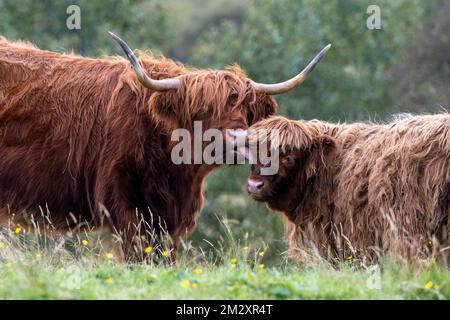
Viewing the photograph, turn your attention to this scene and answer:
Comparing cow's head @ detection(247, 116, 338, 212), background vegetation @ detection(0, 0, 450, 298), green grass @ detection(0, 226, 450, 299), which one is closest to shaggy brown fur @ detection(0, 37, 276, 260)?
cow's head @ detection(247, 116, 338, 212)

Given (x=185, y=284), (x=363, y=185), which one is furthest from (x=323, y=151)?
(x=185, y=284)

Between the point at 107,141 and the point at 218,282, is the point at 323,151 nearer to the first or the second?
the point at 107,141

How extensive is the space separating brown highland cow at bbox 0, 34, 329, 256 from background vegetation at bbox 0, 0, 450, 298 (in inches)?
536

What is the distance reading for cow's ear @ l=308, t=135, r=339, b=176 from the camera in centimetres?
823

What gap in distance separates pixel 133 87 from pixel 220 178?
14.2m

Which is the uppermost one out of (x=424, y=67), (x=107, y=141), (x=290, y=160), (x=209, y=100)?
(x=424, y=67)

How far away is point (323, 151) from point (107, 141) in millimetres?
1805

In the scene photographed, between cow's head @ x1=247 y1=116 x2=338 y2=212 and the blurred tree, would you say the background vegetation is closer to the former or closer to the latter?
the blurred tree

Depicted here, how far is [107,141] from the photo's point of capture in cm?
802

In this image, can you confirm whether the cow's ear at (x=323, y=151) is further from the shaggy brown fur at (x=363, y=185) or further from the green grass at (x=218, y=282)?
the green grass at (x=218, y=282)

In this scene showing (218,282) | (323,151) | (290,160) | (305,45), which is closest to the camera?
(218,282)

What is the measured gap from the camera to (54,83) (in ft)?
27.2

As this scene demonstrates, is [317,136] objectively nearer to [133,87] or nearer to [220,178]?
[133,87]

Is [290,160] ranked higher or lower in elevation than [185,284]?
higher
